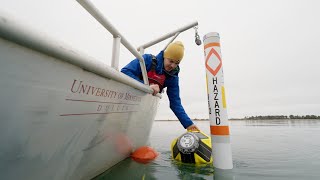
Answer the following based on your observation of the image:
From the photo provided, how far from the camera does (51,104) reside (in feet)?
3.68

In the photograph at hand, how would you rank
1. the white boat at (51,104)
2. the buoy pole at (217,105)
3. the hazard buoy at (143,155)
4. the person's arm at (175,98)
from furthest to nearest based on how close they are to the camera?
the person's arm at (175,98) < the hazard buoy at (143,155) < the buoy pole at (217,105) < the white boat at (51,104)

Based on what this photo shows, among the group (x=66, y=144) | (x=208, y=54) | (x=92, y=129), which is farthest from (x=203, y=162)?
(x=66, y=144)

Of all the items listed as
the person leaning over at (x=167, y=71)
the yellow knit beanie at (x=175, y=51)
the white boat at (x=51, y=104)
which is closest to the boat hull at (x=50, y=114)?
the white boat at (x=51, y=104)

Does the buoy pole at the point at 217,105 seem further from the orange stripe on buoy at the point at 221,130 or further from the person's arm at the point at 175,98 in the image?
the person's arm at the point at 175,98

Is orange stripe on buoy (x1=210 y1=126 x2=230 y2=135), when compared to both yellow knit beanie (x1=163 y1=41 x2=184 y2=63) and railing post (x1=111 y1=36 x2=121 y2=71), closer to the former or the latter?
railing post (x1=111 y1=36 x2=121 y2=71)

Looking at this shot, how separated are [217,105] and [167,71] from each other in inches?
67.6

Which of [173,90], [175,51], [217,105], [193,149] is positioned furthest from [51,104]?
[173,90]

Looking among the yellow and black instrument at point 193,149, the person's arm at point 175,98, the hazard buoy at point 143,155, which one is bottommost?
the hazard buoy at point 143,155

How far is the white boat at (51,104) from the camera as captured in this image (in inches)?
34.9

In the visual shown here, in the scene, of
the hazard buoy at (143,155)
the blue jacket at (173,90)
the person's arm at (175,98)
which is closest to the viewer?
the hazard buoy at (143,155)

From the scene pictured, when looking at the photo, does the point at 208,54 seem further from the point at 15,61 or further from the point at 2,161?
the point at 2,161

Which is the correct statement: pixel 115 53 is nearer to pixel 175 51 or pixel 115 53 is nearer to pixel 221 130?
pixel 221 130

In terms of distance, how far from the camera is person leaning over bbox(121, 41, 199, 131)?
3.03 metres

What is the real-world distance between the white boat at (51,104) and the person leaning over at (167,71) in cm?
118
